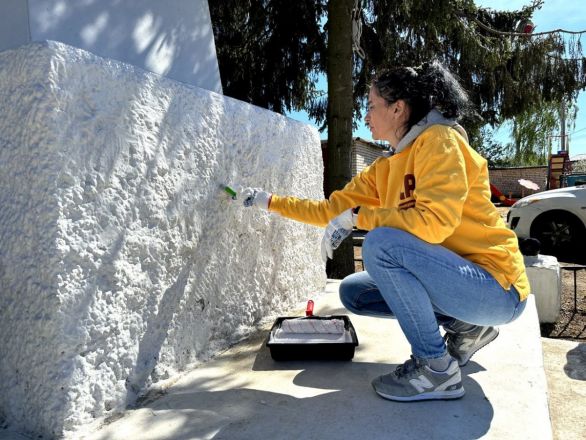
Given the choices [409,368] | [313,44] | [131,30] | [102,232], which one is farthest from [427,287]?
[313,44]

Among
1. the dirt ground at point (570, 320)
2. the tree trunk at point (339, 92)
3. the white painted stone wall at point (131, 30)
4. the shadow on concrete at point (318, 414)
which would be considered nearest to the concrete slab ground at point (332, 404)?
the shadow on concrete at point (318, 414)

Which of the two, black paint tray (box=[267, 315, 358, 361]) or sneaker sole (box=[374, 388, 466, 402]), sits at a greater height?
black paint tray (box=[267, 315, 358, 361])

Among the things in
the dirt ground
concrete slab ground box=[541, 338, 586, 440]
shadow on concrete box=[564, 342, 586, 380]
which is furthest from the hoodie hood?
the dirt ground

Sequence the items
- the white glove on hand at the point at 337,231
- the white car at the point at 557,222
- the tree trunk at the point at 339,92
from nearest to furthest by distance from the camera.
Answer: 1. the white glove on hand at the point at 337,231
2. the tree trunk at the point at 339,92
3. the white car at the point at 557,222

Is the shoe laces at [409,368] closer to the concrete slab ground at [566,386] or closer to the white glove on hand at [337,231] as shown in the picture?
the white glove on hand at [337,231]

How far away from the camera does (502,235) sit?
194 centimetres

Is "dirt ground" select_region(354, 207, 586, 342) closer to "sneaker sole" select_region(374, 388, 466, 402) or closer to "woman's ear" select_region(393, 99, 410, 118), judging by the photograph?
"sneaker sole" select_region(374, 388, 466, 402)

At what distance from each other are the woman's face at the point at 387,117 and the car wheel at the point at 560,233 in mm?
6287

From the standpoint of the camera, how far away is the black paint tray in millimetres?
2271

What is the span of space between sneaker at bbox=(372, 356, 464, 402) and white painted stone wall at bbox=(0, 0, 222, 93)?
1711 millimetres

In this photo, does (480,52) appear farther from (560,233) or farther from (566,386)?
(566,386)

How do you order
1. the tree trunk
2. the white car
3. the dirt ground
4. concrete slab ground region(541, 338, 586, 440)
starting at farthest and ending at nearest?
the white car < the tree trunk < the dirt ground < concrete slab ground region(541, 338, 586, 440)

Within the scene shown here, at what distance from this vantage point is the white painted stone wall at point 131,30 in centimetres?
181

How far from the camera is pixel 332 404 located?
6.14 ft
